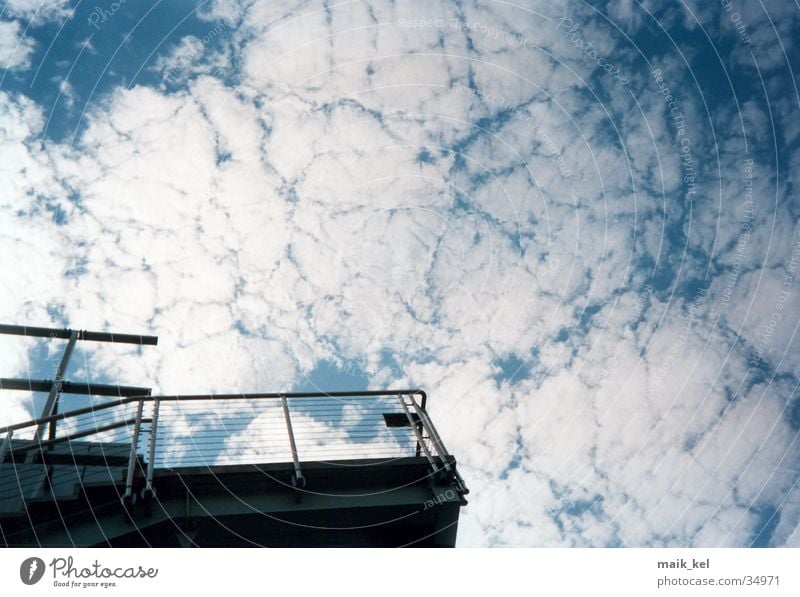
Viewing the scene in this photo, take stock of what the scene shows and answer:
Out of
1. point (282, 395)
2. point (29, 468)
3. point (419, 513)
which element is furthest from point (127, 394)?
point (419, 513)

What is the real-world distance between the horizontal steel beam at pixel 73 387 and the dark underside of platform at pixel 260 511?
9.17 ft

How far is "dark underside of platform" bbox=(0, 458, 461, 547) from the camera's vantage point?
3227 millimetres

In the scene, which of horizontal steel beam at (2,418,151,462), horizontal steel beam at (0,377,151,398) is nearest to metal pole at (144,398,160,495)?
horizontal steel beam at (2,418,151,462)

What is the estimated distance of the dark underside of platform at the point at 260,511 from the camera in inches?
127

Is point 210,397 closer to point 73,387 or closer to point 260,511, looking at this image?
point 260,511

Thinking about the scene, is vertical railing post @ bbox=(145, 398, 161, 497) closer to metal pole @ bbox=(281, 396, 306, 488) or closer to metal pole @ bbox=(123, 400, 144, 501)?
metal pole @ bbox=(123, 400, 144, 501)

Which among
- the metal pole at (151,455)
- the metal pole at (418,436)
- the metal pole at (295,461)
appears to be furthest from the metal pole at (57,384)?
the metal pole at (418,436)

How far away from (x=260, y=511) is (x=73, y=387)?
3755 millimetres

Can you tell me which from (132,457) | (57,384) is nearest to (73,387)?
(57,384)

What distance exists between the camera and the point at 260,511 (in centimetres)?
366

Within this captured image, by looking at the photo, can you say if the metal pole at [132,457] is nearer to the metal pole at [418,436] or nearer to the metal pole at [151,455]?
the metal pole at [151,455]

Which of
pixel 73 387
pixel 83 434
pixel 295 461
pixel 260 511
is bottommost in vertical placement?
pixel 260 511

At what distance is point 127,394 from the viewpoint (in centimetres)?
632
